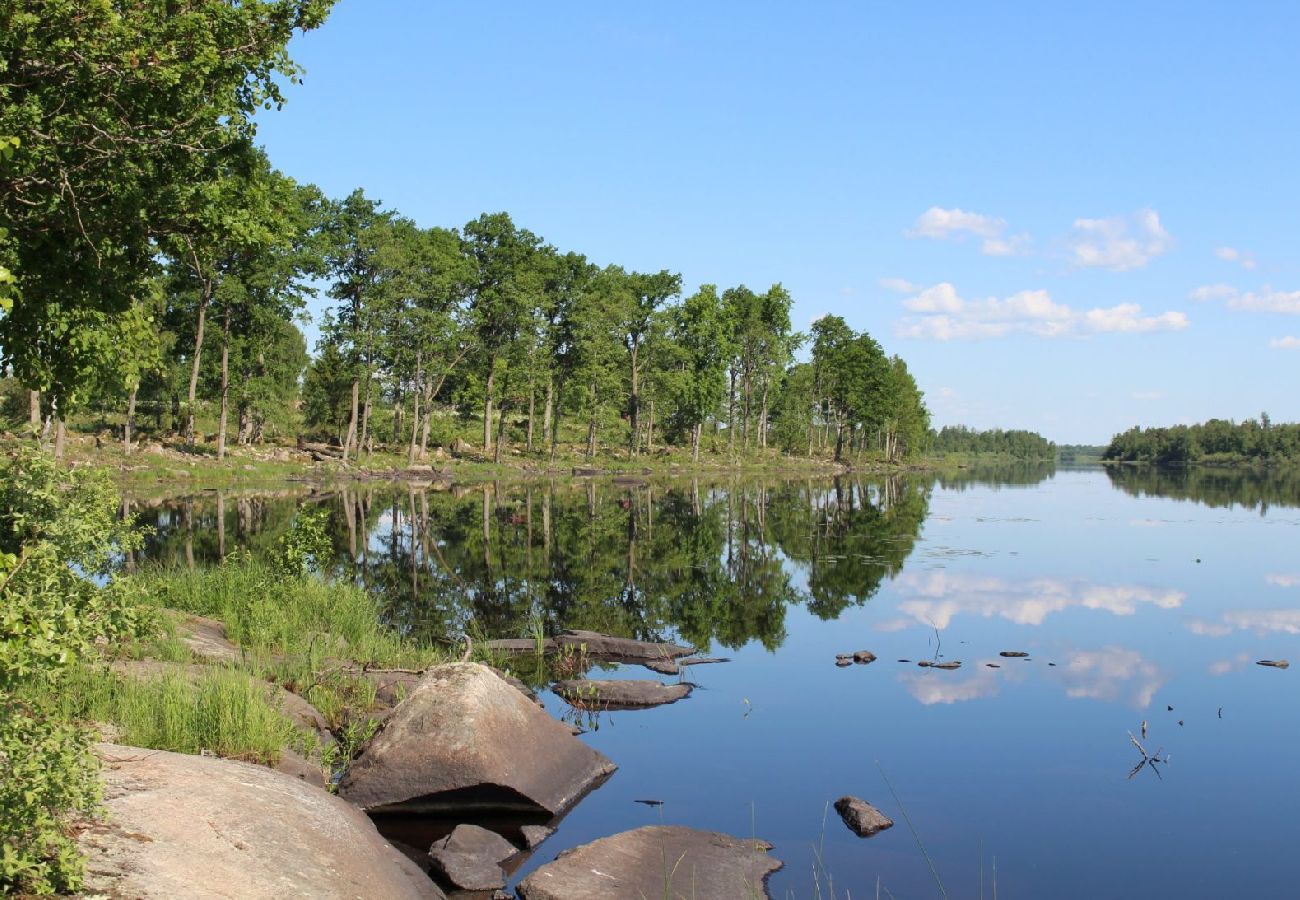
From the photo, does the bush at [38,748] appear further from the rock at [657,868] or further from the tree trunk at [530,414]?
the tree trunk at [530,414]

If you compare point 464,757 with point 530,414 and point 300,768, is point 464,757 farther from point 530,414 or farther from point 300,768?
point 530,414

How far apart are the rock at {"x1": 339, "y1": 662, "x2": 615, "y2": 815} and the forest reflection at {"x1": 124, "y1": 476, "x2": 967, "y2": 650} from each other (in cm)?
666

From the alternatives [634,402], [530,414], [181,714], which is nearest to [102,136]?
[181,714]

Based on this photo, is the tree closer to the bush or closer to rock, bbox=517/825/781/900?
the bush

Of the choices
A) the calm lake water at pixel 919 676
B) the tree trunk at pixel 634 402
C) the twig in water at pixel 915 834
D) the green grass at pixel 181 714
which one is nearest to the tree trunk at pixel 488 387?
the tree trunk at pixel 634 402

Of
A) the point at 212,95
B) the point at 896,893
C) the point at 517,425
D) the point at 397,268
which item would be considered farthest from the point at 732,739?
the point at 517,425

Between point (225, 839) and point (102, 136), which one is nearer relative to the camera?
point (225, 839)

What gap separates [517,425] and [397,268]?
31.3m

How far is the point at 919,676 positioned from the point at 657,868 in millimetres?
9509

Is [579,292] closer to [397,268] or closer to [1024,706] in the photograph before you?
[397,268]

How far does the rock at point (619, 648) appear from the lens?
17.9m

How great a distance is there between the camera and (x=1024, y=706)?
15.5 m

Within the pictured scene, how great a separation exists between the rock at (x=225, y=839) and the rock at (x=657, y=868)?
1.12 meters

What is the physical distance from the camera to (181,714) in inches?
383
